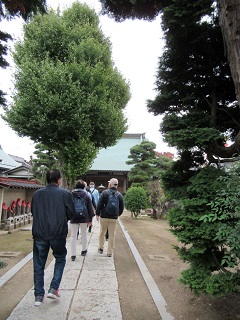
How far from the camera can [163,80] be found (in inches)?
187

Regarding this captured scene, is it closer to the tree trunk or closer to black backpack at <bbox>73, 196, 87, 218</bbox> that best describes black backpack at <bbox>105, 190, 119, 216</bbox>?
black backpack at <bbox>73, 196, 87, 218</bbox>

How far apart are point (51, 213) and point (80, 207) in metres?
2.50

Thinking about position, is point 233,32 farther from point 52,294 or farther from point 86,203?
point 86,203

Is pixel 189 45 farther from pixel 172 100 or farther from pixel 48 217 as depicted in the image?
pixel 48 217

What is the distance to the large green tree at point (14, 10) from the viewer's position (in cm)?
396

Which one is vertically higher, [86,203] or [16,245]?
[86,203]

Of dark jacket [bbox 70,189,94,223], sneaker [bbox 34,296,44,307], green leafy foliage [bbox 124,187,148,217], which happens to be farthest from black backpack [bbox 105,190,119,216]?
green leafy foliage [bbox 124,187,148,217]

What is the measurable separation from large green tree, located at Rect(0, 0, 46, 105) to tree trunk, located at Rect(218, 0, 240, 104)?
121 inches

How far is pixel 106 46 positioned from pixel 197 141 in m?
12.2

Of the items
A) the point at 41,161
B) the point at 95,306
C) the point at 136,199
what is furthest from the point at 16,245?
the point at 41,161

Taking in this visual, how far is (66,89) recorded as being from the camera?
11.6 metres

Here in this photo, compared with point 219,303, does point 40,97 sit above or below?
above

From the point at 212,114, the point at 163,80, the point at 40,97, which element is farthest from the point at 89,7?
the point at 212,114

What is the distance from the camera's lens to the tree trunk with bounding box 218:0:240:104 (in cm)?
324
